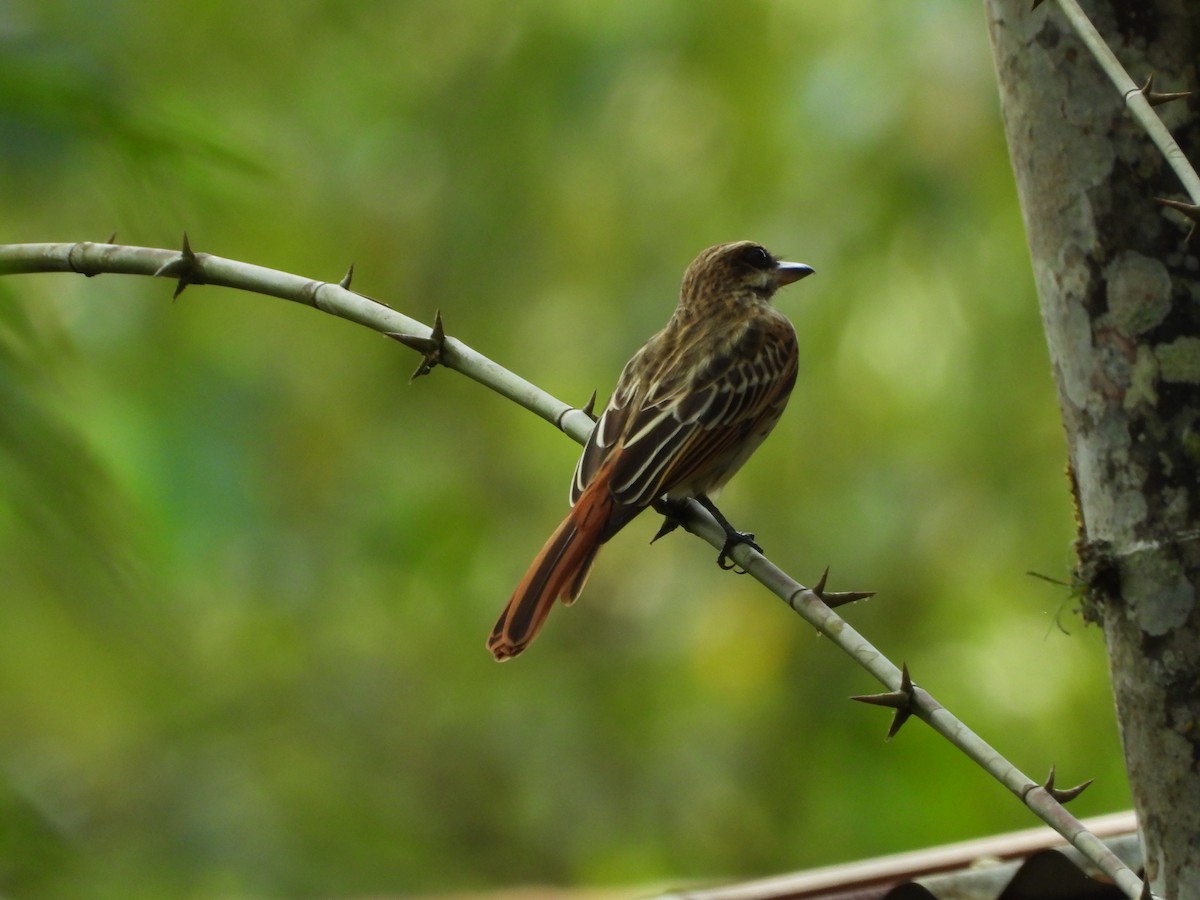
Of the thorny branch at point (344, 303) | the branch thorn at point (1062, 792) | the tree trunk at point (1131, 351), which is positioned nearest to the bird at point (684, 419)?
the thorny branch at point (344, 303)

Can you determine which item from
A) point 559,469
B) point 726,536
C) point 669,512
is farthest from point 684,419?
point 559,469

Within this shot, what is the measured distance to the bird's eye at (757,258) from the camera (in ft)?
16.0

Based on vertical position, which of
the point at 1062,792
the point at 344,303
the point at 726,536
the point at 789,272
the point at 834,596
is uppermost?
the point at 789,272

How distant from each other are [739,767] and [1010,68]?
17.4 feet

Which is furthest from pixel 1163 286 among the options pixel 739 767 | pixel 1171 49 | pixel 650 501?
pixel 739 767

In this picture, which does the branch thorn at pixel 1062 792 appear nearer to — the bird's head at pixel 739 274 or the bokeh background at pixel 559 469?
the bird's head at pixel 739 274

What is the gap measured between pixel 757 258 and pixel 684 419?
3.80 feet

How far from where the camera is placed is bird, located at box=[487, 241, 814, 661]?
3.19m

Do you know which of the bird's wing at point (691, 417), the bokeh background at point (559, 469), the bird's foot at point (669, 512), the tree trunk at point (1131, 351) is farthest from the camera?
the bokeh background at point (559, 469)

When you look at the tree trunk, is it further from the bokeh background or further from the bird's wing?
the bokeh background

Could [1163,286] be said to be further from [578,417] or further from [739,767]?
[739,767]

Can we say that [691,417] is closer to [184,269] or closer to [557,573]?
[557,573]

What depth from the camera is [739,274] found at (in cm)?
A: 488

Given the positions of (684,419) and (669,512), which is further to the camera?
(684,419)
